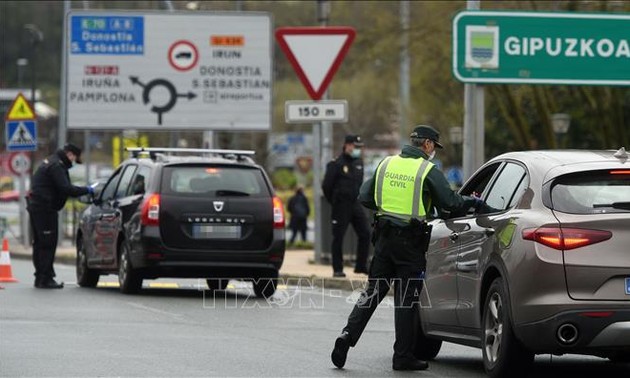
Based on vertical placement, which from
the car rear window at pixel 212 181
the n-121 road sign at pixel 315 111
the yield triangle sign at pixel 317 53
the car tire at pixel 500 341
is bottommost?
the car tire at pixel 500 341

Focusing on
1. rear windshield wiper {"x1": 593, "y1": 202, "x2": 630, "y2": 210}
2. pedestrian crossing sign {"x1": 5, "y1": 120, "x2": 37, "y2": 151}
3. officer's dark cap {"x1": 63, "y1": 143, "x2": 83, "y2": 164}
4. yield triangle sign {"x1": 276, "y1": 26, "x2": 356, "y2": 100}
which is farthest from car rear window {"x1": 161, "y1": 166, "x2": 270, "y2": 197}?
pedestrian crossing sign {"x1": 5, "y1": 120, "x2": 37, "y2": 151}

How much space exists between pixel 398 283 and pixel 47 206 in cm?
933

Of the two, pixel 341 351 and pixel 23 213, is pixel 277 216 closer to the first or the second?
pixel 341 351

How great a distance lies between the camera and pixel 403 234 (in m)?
11.0

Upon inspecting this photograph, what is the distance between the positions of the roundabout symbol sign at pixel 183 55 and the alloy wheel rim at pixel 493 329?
2385cm

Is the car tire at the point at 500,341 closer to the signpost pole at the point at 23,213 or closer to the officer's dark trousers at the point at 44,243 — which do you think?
the officer's dark trousers at the point at 44,243

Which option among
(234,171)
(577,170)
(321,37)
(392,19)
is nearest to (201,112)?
(392,19)

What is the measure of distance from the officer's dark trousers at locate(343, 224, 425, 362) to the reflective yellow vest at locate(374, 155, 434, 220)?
0.15 metres

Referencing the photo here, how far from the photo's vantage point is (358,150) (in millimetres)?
21203

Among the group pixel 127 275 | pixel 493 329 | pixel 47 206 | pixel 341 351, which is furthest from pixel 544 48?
pixel 493 329

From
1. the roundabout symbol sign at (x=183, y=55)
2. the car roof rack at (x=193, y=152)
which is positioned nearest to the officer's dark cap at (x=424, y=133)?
the car roof rack at (x=193, y=152)

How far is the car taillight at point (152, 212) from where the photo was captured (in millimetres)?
17516

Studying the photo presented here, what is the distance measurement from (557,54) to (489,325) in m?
11.7

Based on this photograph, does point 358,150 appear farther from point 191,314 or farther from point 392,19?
point 392,19
